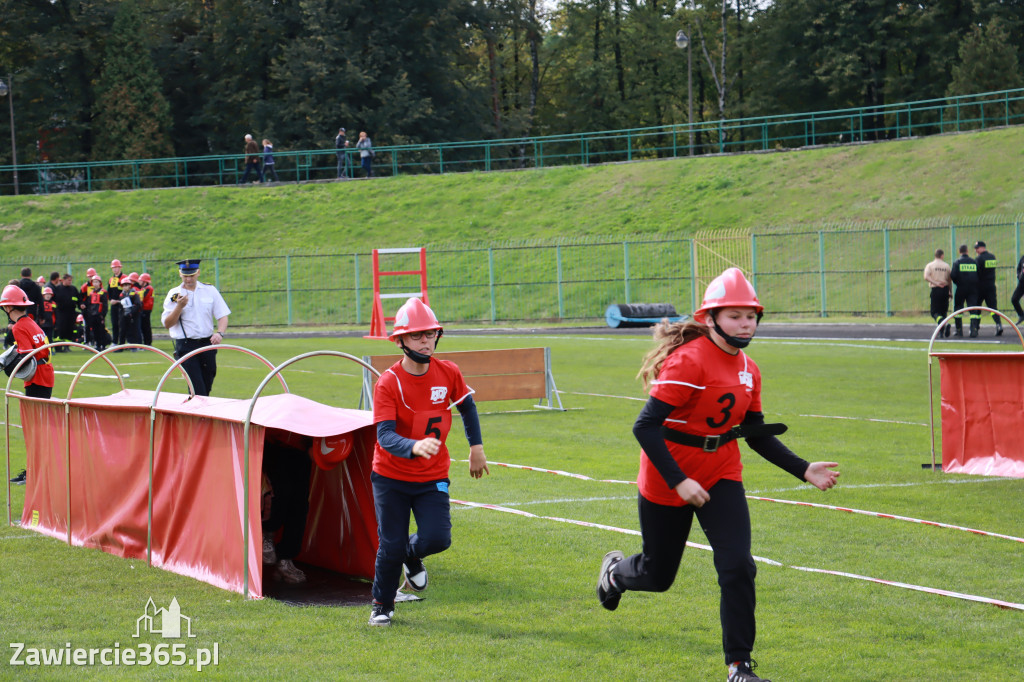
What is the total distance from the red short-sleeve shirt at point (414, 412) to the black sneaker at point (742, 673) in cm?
206

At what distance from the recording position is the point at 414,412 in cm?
657

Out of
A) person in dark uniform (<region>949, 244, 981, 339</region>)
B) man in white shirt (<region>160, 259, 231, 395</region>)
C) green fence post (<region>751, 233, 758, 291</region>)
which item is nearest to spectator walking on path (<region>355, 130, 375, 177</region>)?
green fence post (<region>751, 233, 758, 291</region>)

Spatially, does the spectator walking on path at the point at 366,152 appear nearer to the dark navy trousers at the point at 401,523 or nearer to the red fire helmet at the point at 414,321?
the red fire helmet at the point at 414,321

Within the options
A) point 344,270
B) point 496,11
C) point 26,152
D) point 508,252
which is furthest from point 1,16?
point 508,252

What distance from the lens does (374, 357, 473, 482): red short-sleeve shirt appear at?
6.52 metres

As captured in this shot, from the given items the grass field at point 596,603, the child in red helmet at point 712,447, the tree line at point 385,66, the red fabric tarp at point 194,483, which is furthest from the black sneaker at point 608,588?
the tree line at point 385,66

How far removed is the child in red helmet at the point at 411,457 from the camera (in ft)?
21.2

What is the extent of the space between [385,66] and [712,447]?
59.7 meters

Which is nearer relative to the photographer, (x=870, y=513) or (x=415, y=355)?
(x=415, y=355)

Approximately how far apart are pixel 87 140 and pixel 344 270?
28181 mm

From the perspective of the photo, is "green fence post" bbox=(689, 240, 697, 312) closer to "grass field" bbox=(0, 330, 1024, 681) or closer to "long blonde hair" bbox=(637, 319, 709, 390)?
"grass field" bbox=(0, 330, 1024, 681)

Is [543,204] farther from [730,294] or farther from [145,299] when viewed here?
[730,294]

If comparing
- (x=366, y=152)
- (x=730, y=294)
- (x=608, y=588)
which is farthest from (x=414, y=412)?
(x=366, y=152)

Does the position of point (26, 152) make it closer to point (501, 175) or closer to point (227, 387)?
point (501, 175)
